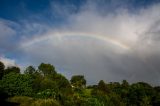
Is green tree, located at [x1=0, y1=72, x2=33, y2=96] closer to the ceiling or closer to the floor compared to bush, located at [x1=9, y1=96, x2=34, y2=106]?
closer to the ceiling

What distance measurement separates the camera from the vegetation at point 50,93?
97375mm

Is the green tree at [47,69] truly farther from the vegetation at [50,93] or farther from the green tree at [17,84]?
the green tree at [17,84]

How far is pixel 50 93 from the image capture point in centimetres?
11969

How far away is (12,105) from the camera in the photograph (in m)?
86.4

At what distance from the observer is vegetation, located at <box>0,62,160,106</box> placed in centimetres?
9738

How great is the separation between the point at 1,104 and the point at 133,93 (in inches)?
4563

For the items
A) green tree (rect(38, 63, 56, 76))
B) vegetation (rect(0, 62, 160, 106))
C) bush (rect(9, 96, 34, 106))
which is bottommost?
bush (rect(9, 96, 34, 106))

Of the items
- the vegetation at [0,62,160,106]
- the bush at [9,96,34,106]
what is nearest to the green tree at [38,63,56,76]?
the vegetation at [0,62,160,106]

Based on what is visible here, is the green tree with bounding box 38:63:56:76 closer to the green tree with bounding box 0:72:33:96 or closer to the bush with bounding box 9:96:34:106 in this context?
the green tree with bounding box 0:72:33:96

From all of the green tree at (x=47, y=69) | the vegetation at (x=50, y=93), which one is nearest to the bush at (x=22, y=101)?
the vegetation at (x=50, y=93)

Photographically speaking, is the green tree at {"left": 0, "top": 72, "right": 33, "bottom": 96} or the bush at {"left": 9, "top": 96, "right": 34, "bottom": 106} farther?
the green tree at {"left": 0, "top": 72, "right": 33, "bottom": 96}

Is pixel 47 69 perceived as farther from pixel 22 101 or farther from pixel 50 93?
pixel 22 101

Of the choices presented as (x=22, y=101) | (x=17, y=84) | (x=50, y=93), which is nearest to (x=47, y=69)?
(x=17, y=84)

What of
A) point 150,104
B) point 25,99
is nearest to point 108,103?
point 150,104
